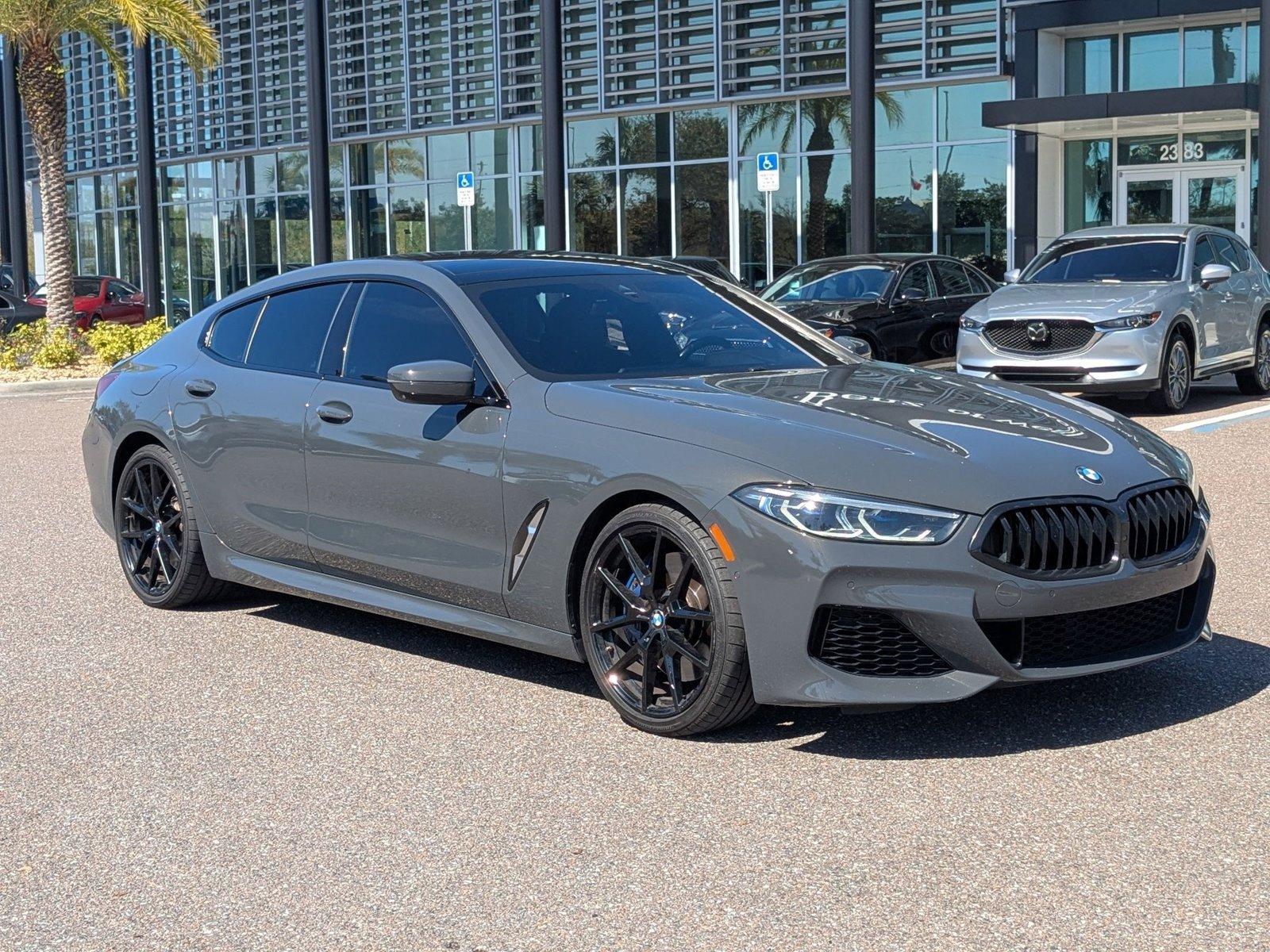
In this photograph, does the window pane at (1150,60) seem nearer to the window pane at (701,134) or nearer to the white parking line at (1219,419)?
the window pane at (701,134)

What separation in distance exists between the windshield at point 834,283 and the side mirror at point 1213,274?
12.3 ft

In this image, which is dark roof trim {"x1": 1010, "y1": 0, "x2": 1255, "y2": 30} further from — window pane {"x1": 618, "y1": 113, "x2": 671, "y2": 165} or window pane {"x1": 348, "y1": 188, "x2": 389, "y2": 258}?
window pane {"x1": 348, "y1": 188, "x2": 389, "y2": 258}

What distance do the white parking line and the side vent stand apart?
29.9ft

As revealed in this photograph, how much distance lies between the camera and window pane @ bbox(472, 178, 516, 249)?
36.7 meters

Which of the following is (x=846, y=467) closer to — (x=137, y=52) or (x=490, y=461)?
(x=490, y=461)

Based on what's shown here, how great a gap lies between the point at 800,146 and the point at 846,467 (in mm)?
27132

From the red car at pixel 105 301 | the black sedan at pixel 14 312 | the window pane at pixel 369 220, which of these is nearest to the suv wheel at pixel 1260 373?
the black sedan at pixel 14 312

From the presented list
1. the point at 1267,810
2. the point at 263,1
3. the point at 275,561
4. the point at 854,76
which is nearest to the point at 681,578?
the point at 1267,810

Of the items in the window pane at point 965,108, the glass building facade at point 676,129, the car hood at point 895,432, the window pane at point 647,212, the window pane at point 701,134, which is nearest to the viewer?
the car hood at point 895,432

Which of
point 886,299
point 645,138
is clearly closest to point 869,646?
point 886,299

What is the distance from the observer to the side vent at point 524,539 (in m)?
5.40

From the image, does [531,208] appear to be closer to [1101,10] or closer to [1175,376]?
[1101,10]

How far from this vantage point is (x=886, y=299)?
17984mm

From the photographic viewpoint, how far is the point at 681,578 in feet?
16.4
